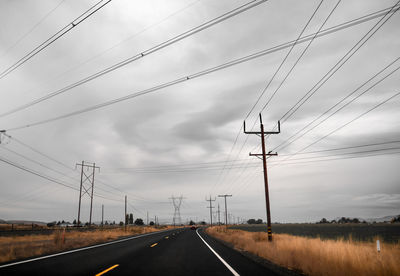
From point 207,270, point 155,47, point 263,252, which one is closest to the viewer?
point 207,270

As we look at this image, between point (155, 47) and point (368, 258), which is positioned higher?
point (155, 47)

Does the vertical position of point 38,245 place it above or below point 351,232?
above

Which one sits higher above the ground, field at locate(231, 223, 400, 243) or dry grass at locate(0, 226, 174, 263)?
dry grass at locate(0, 226, 174, 263)

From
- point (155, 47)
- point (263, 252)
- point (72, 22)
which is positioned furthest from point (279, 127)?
A: point (72, 22)

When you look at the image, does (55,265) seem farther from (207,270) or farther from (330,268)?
Result: (330,268)

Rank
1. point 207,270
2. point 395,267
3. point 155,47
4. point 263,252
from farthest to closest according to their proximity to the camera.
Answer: point 263,252 → point 155,47 → point 207,270 → point 395,267

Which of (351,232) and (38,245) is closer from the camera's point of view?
(38,245)

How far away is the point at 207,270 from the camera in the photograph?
8086 mm

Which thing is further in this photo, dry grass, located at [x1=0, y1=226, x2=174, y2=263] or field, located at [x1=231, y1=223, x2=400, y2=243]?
field, located at [x1=231, y1=223, x2=400, y2=243]

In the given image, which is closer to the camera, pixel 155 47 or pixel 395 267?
pixel 395 267

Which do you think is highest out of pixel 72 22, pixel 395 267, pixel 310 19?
pixel 310 19

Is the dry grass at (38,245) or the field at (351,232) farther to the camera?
the field at (351,232)

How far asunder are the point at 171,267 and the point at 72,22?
26.4 feet

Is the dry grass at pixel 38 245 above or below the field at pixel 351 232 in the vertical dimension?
above
